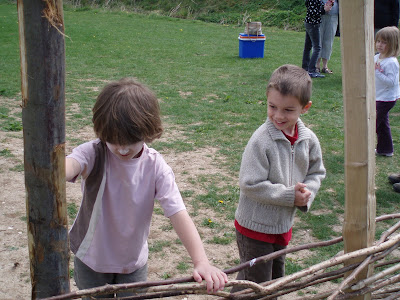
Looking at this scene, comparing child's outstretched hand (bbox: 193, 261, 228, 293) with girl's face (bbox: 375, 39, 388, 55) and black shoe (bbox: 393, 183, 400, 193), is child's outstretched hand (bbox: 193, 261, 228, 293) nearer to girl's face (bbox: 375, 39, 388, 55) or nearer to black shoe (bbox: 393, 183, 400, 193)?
black shoe (bbox: 393, 183, 400, 193)

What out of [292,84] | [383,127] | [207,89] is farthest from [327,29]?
[292,84]

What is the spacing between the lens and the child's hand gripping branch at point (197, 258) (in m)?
1.61

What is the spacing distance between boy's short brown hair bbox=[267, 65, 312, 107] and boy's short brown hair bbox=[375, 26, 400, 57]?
8.99ft

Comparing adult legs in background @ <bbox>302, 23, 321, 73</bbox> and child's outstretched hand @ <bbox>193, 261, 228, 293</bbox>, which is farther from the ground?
adult legs in background @ <bbox>302, 23, 321, 73</bbox>

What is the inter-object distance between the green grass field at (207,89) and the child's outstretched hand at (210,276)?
183cm

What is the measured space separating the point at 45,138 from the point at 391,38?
4.04 m

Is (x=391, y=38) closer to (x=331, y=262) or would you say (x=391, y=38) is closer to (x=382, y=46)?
(x=382, y=46)

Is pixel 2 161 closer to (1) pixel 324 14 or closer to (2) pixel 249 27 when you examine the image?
(1) pixel 324 14

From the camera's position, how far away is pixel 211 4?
918 inches

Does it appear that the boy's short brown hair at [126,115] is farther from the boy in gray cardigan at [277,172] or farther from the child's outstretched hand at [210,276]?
the boy in gray cardigan at [277,172]

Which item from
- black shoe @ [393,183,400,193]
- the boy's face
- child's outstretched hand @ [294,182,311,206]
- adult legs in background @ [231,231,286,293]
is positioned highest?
the boy's face

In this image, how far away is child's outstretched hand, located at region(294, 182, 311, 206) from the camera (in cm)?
220

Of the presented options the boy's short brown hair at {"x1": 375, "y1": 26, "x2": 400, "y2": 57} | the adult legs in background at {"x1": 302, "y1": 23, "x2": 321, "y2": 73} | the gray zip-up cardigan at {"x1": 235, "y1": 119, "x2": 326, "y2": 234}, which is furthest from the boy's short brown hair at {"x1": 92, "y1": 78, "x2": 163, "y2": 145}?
the adult legs in background at {"x1": 302, "y1": 23, "x2": 321, "y2": 73}

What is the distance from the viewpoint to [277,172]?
7.40 ft
